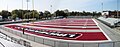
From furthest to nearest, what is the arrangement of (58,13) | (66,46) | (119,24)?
(58,13) < (119,24) < (66,46)

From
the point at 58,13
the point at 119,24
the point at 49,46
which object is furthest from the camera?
the point at 58,13

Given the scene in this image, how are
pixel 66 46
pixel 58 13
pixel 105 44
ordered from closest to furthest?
pixel 105 44, pixel 66 46, pixel 58 13

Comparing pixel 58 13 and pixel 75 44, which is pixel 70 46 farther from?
pixel 58 13

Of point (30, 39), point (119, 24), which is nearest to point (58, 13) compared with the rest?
point (119, 24)

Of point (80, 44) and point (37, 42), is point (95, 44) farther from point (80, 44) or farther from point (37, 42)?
point (37, 42)

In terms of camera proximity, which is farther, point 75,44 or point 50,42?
point 50,42

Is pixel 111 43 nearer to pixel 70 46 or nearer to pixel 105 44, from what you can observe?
pixel 105 44

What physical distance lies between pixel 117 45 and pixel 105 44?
4.46 feet

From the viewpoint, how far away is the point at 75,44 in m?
16.4

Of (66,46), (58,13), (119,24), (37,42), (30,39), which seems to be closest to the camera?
(66,46)

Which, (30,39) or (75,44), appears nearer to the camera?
(75,44)

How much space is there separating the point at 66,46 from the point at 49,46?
2366mm

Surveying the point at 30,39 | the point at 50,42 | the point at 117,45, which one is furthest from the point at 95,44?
the point at 30,39

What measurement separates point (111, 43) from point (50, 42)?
237 inches
